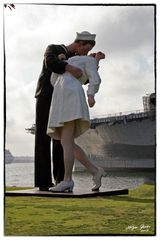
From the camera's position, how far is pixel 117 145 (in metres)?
7.85

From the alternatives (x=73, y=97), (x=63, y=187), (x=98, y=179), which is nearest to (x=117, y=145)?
(x=98, y=179)

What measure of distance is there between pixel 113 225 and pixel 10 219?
664mm

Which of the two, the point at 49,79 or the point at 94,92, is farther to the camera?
the point at 49,79

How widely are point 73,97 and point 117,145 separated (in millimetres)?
4652

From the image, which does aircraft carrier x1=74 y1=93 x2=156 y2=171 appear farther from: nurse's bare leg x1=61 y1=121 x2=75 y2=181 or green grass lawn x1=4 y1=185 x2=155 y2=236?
green grass lawn x1=4 y1=185 x2=155 y2=236

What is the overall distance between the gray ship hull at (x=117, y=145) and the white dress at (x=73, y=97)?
1.81 ft

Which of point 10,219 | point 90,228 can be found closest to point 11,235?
point 10,219

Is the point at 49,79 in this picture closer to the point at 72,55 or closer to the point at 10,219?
the point at 72,55

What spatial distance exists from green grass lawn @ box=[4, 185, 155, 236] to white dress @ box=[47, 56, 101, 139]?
521 millimetres

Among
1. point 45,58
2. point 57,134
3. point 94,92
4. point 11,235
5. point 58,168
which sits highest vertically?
point 45,58

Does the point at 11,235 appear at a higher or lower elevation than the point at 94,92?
lower

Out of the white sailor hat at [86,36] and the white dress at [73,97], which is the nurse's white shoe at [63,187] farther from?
the white sailor hat at [86,36]

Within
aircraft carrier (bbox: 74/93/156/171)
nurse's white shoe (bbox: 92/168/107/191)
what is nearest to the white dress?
nurse's white shoe (bbox: 92/168/107/191)

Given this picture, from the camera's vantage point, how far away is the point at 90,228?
2.89m
